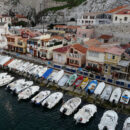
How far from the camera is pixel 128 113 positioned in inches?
1107

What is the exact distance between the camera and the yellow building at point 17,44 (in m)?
55.1

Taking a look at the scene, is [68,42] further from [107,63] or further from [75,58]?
[107,63]

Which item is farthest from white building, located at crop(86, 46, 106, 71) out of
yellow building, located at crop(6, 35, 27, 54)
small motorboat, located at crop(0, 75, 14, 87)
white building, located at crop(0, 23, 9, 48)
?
white building, located at crop(0, 23, 9, 48)

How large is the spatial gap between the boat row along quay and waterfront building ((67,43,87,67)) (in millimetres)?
4421

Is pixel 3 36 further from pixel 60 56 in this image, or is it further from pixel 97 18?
pixel 97 18

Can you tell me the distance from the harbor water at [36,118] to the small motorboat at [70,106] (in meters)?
0.98

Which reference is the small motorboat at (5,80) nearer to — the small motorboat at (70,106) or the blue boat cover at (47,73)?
the blue boat cover at (47,73)

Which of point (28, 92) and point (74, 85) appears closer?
point (28, 92)

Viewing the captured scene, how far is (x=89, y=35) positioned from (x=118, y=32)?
1133cm

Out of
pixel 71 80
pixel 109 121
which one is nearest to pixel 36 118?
pixel 109 121

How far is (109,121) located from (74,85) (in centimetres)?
1219

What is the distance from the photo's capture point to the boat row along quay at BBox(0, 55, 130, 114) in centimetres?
3047

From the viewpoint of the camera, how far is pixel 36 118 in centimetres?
2808

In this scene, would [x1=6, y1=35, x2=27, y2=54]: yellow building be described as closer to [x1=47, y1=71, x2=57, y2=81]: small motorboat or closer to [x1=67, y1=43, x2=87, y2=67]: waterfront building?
[x1=67, y1=43, x2=87, y2=67]: waterfront building
